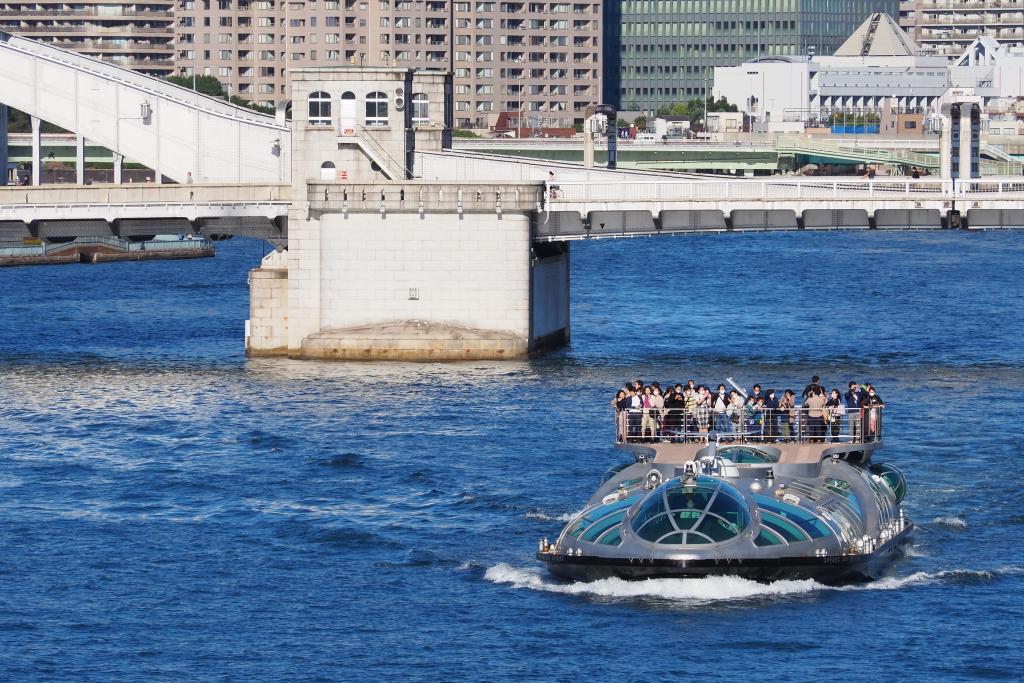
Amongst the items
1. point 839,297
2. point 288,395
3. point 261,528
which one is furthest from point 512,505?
point 839,297

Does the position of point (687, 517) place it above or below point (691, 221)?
below

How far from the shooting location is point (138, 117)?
11856 centimetres

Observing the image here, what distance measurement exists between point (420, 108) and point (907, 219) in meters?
26.0

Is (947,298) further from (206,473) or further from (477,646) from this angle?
(477,646)

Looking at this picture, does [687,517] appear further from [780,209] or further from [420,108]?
[420,108]

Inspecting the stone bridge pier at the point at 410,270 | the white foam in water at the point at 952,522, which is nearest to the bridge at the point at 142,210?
the stone bridge pier at the point at 410,270

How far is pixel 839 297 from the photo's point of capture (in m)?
135

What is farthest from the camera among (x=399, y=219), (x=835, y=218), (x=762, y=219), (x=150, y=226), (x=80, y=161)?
(x=80, y=161)

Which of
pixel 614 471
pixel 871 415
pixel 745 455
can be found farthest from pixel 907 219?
pixel 745 455

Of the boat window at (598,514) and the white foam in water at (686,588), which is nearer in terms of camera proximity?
the white foam in water at (686,588)

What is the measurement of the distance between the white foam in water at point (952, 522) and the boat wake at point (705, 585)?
4951 mm

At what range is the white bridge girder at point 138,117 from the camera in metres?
116

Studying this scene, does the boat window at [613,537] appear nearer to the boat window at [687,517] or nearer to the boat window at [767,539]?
the boat window at [687,517]

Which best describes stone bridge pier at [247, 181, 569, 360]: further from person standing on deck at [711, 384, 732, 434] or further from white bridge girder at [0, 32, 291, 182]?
person standing on deck at [711, 384, 732, 434]
